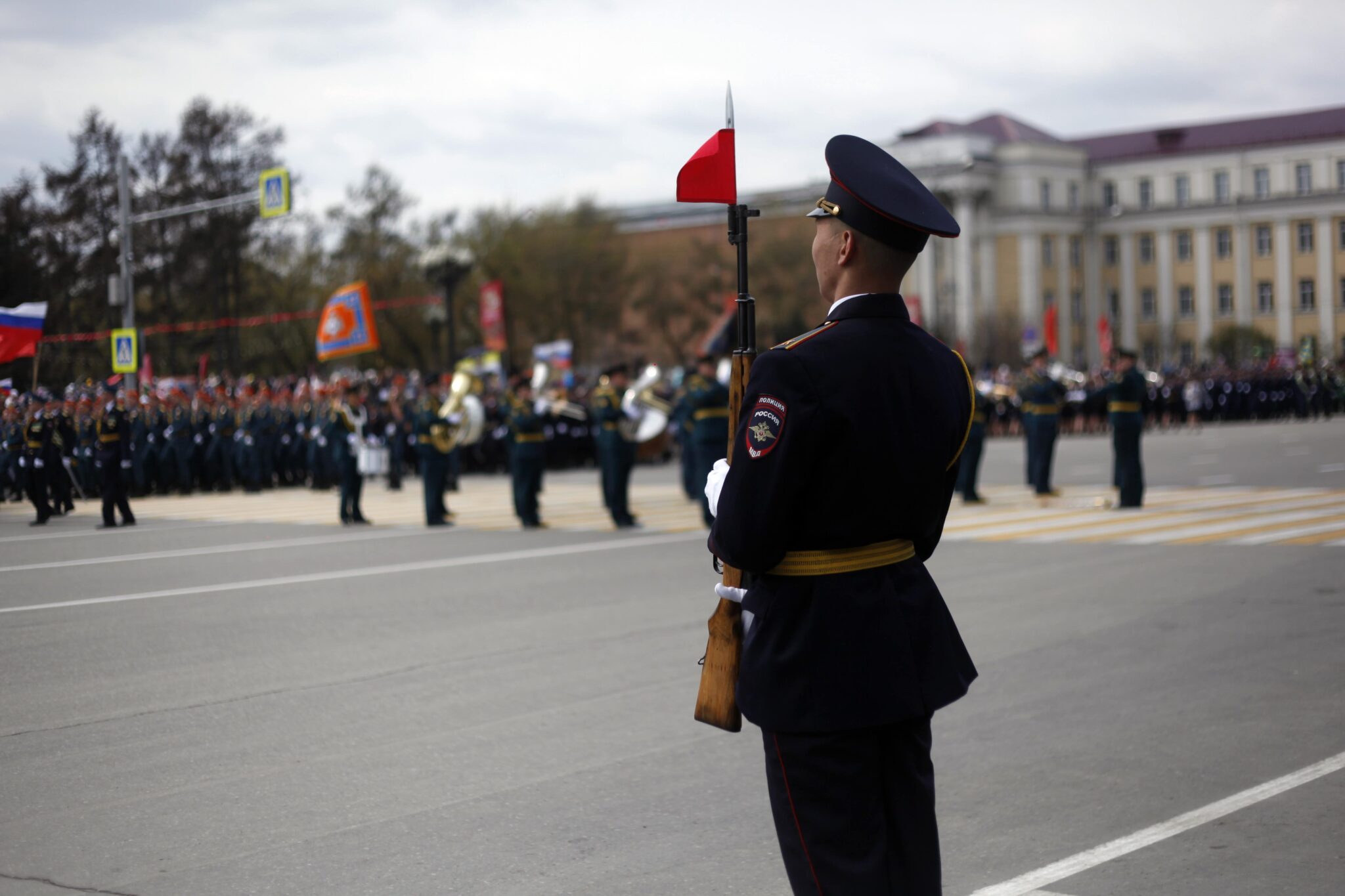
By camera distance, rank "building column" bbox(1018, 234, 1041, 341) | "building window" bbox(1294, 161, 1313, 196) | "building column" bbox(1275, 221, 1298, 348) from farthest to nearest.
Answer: "building column" bbox(1018, 234, 1041, 341)
"building column" bbox(1275, 221, 1298, 348)
"building window" bbox(1294, 161, 1313, 196)

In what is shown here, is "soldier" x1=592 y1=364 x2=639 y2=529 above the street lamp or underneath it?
underneath

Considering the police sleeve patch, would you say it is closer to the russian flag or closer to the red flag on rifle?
the red flag on rifle

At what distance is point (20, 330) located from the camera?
1695 centimetres

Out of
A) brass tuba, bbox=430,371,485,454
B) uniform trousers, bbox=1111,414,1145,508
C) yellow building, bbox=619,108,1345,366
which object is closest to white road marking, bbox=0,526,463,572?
brass tuba, bbox=430,371,485,454

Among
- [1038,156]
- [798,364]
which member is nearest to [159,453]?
[798,364]

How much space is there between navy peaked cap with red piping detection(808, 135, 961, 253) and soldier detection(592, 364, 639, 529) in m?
14.9

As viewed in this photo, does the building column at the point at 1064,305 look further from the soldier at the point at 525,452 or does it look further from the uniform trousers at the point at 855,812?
the uniform trousers at the point at 855,812

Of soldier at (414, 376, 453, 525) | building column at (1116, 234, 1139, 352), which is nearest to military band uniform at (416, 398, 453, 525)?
soldier at (414, 376, 453, 525)

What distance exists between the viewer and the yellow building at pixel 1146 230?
104m

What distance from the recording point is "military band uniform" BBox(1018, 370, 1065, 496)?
2069 cm

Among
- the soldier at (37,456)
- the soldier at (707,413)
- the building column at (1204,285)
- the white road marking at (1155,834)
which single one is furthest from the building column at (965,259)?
the white road marking at (1155,834)

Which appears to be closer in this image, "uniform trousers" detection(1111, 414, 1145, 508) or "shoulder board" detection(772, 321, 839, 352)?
"shoulder board" detection(772, 321, 839, 352)

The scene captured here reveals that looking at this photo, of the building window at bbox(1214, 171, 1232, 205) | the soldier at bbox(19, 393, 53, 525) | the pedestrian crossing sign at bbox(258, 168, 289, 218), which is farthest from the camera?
the building window at bbox(1214, 171, 1232, 205)

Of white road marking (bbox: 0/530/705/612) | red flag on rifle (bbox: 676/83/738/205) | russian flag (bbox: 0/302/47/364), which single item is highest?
russian flag (bbox: 0/302/47/364)
